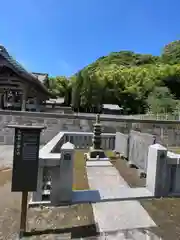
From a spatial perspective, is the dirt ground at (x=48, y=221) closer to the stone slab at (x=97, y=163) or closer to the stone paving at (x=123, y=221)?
the stone paving at (x=123, y=221)

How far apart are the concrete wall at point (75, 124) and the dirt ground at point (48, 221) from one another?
19.9 feet

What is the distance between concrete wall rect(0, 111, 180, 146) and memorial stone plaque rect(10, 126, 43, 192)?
23.2 feet

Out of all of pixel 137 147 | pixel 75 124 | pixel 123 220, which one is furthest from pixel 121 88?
pixel 123 220

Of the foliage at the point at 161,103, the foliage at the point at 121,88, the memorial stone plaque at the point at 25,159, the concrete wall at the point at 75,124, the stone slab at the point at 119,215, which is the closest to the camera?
the memorial stone plaque at the point at 25,159

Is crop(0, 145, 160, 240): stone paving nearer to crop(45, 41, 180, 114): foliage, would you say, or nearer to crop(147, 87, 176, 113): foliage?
crop(147, 87, 176, 113): foliage

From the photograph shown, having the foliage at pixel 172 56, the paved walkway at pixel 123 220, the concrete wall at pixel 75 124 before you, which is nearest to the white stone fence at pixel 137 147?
the paved walkway at pixel 123 220

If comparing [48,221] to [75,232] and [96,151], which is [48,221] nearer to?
[75,232]

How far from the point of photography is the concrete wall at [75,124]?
9.16 metres

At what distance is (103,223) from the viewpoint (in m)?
2.66

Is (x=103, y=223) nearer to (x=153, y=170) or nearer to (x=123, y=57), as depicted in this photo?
(x=153, y=170)

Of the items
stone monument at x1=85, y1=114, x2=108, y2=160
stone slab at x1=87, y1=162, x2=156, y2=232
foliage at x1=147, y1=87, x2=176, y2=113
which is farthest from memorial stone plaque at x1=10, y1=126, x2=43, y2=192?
foliage at x1=147, y1=87, x2=176, y2=113

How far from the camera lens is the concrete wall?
9156mm

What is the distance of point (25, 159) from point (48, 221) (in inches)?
41.0

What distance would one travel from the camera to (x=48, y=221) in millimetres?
2641
